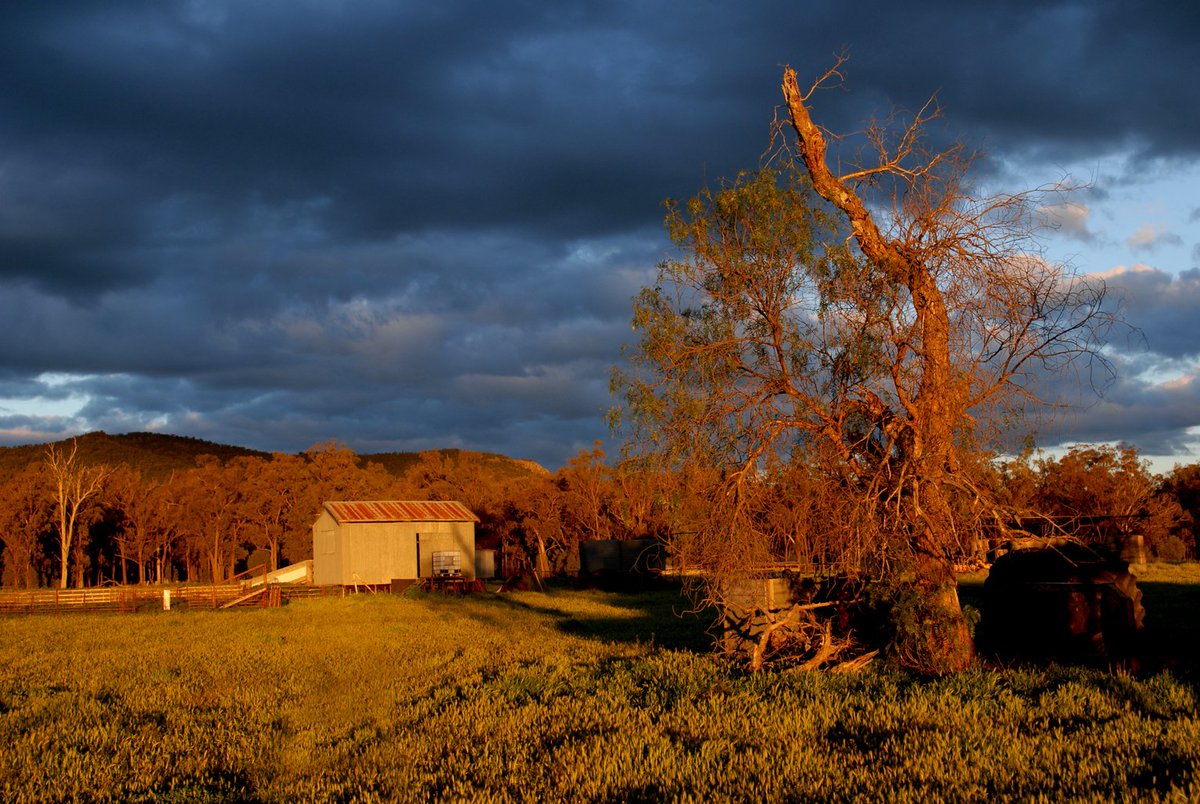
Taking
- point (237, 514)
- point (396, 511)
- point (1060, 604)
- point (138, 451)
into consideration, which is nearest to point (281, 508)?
point (237, 514)

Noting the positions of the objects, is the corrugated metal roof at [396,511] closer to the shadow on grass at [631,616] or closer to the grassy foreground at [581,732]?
the shadow on grass at [631,616]

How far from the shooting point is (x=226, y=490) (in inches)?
3059

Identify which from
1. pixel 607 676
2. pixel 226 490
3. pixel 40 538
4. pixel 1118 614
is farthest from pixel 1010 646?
pixel 40 538

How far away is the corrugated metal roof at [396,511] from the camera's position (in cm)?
4684

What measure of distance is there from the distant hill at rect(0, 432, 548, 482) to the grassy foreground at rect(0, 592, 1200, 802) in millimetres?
97857

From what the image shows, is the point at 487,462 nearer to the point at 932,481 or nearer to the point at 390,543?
the point at 390,543

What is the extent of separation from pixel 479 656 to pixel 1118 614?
1073 cm

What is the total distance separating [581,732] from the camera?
10156mm

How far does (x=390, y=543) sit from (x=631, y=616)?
2201 cm

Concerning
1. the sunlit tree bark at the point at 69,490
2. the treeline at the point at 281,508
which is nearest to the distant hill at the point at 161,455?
the treeline at the point at 281,508

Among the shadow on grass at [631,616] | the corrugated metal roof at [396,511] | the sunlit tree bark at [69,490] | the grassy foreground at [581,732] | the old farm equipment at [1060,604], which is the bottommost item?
the shadow on grass at [631,616]

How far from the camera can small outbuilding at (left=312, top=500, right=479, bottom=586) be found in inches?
1818

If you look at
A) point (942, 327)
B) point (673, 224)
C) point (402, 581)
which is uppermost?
point (673, 224)

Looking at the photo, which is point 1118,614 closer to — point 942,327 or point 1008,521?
point 1008,521
